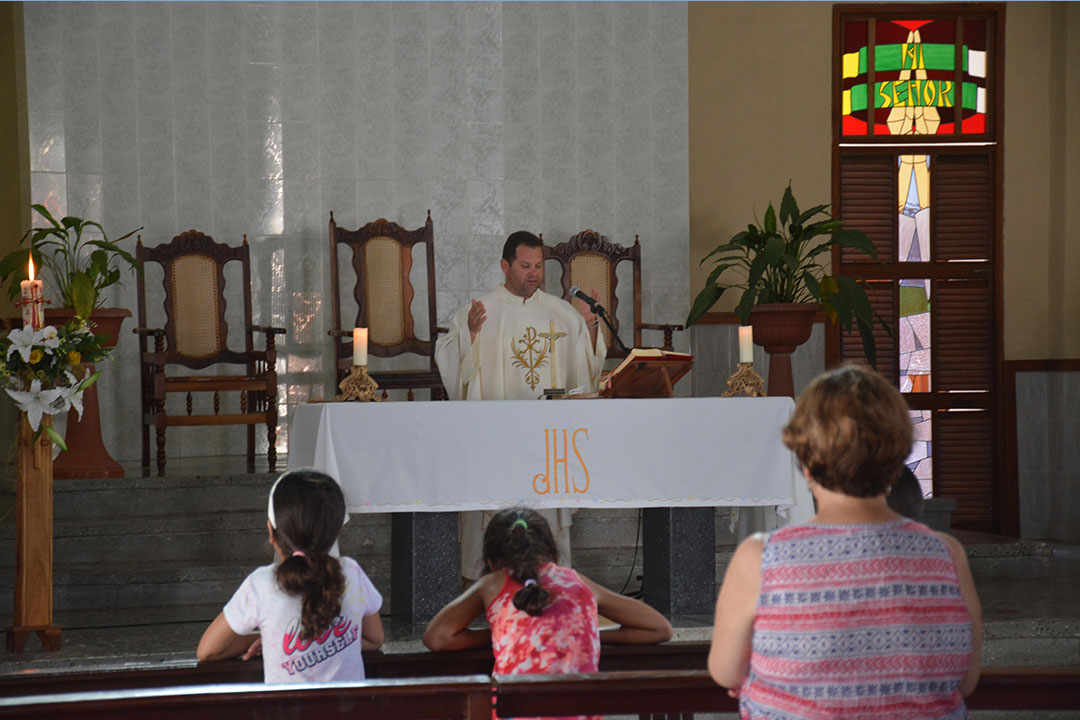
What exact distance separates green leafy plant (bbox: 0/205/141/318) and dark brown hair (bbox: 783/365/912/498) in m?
4.54

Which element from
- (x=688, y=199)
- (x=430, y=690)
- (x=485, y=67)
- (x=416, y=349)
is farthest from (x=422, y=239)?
(x=430, y=690)

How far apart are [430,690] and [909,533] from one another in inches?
25.7

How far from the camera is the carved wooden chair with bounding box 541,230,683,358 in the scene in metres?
7.29

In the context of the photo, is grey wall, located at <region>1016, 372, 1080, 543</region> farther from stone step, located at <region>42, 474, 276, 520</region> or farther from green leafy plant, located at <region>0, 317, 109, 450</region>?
green leafy plant, located at <region>0, 317, 109, 450</region>

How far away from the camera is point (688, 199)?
7.66 m

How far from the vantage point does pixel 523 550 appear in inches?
95.0

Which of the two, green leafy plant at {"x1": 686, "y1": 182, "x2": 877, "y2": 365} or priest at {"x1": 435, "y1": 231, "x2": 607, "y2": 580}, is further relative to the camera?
green leafy plant at {"x1": 686, "y1": 182, "x2": 877, "y2": 365}

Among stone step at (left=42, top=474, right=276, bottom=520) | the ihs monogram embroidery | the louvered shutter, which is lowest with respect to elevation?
stone step at (left=42, top=474, right=276, bottom=520)

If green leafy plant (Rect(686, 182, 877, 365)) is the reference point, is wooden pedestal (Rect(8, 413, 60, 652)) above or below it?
below

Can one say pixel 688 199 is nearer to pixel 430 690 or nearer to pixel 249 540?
pixel 249 540

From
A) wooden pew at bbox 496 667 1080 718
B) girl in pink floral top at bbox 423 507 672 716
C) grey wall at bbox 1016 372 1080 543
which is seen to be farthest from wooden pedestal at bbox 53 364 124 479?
grey wall at bbox 1016 372 1080 543

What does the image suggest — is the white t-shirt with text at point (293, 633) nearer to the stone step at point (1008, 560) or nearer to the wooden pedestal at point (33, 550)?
the wooden pedestal at point (33, 550)

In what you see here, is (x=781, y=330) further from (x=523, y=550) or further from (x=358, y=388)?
(x=523, y=550)

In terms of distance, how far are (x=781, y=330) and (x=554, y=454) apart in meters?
3.07
